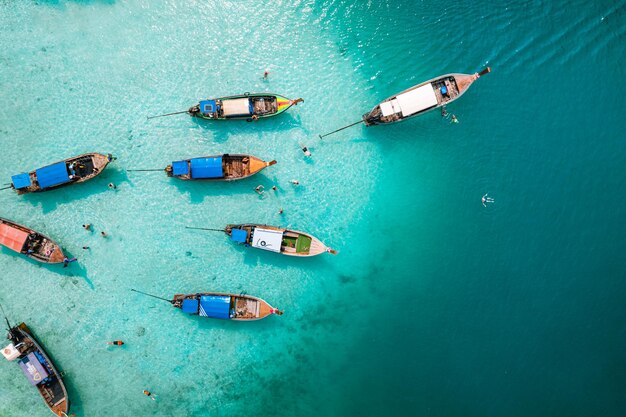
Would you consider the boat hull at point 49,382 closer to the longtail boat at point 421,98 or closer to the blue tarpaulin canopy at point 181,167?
the blue tarpaulin canopy at point 181,167

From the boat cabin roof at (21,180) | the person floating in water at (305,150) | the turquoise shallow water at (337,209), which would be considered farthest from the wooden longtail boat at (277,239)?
the boat cabin roof at (21,180)

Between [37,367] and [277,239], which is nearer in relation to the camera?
[37,367]

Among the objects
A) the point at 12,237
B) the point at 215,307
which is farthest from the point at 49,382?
A: the point at 215,307

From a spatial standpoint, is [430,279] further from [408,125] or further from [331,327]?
[408,125]

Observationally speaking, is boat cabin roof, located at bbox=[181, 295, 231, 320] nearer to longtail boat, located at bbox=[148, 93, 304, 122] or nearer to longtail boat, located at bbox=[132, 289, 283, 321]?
longtail boat, located at bbox=[132, 289, 283, 321]

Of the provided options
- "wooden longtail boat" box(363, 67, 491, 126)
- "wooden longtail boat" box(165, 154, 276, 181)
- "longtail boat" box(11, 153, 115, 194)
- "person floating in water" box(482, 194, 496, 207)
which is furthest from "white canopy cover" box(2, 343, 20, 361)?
"person floating in water" box(482, 194, 496, 207)

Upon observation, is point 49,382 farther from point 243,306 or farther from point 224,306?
point 243,306
